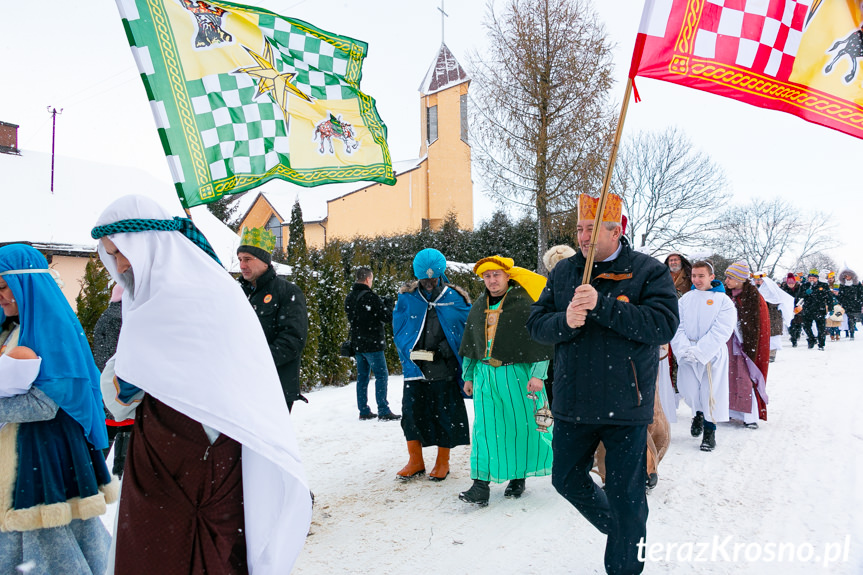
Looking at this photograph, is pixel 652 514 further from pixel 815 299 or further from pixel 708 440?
pixel 815 299

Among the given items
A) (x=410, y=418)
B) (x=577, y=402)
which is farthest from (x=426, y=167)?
(x=577, y=402)

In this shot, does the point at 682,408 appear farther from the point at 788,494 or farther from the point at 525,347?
the point at 525,347

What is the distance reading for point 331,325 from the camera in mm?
11188

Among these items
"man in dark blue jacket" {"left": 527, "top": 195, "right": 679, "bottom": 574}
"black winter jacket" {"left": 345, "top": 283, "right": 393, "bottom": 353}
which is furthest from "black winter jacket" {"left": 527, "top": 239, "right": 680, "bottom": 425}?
"black winter jacket" {"left": 345, "top": 283, "right": 393, "bottom": 353}

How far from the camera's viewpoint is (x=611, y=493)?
3.21m

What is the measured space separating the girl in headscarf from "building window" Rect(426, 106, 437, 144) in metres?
33.1

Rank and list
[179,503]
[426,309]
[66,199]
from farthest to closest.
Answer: [66,199], [426,309], [179,503]

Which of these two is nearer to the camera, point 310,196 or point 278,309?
point 278,309

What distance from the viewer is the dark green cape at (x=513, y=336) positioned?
4855 millimetres

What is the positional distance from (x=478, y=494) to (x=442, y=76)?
33.4 metres

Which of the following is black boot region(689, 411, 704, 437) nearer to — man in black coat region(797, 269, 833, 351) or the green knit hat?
the green knit hat

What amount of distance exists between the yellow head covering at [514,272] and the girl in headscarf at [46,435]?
117 inches

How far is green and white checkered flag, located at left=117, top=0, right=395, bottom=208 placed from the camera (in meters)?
3.42

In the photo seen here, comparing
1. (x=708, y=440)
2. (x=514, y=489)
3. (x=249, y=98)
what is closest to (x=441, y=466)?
(x=514, y=489)
